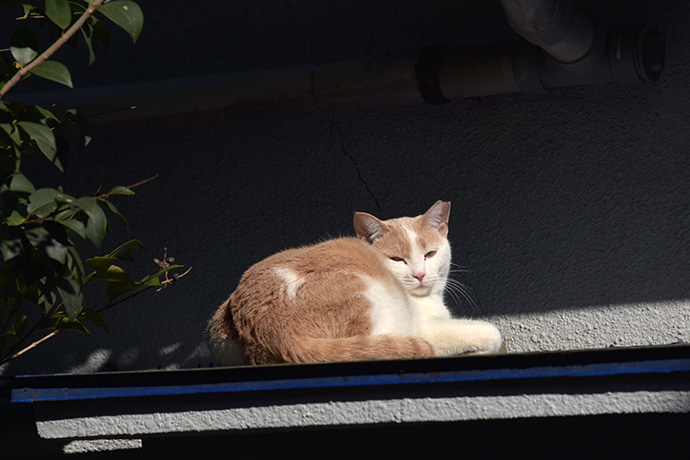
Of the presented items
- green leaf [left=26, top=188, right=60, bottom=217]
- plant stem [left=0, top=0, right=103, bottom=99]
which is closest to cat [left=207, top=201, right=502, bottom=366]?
green leaf [left=26, top=188, right=60, bottom=217]

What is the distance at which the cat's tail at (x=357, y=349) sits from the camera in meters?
2.00

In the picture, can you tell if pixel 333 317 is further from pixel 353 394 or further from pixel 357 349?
pixel 353 394

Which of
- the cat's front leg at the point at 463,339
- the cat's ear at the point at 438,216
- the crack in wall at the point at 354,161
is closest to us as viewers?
the cat's front leg at the point at 463,339

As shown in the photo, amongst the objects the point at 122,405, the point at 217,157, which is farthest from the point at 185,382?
the point at 217,157

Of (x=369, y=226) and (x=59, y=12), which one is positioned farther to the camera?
(x=369, y=226)

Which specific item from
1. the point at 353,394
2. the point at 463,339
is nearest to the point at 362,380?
the point at 353,394

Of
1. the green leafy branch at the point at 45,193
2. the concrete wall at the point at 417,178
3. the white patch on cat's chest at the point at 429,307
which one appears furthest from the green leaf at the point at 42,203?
the concrete wall at the point at 417,178

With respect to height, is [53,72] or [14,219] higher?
[53,72]

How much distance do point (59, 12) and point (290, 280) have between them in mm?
897

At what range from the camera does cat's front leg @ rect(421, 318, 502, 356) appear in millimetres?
2332

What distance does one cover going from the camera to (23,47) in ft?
5.84

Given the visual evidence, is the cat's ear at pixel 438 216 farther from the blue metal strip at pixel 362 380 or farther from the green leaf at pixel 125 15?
the green leaf at pixel 125 15

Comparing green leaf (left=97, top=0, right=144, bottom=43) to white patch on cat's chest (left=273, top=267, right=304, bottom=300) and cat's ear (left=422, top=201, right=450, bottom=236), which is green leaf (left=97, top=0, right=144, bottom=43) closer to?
white patch on cat's chest (left=273, top=267, right=304, bottom=300)

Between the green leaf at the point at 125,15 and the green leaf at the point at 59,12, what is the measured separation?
64 mm
